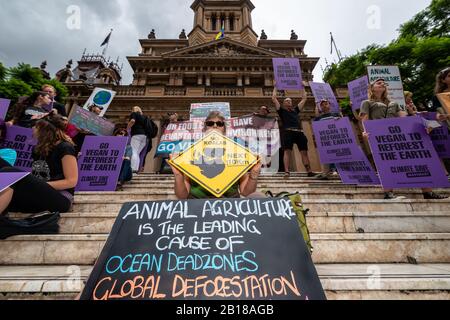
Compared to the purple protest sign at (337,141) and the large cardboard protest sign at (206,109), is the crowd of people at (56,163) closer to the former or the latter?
the purple protest sign at (337,141)

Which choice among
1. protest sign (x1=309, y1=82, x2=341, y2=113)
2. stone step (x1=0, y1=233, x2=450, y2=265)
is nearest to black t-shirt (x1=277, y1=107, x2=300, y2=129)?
protest sign (x1=309, y1=82, x2=341, y2=113)

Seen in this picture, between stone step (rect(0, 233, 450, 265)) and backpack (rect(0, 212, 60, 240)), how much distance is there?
0.09 meters

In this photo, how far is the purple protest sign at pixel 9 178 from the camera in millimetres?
1951

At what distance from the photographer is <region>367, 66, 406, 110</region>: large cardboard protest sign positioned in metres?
5.01

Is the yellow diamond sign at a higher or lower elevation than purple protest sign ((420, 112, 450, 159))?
lower

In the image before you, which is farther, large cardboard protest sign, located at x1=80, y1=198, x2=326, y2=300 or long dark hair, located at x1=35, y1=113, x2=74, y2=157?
long dark hair, located at x1=35, y1=113, x2=74, y2=157

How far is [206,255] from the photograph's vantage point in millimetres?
1233

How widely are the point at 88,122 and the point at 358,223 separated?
5.54 m

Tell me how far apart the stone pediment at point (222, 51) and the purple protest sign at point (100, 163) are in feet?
54.1

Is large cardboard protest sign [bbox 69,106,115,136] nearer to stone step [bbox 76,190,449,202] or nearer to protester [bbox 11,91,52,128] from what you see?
protester [bbox 11,91,52,128]

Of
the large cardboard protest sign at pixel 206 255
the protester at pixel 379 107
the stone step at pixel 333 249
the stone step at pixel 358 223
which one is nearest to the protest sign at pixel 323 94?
the protester at pixel 379 107

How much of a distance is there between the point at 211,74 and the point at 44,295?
1848 centimetres

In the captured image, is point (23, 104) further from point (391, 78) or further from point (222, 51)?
point (222, 51)
